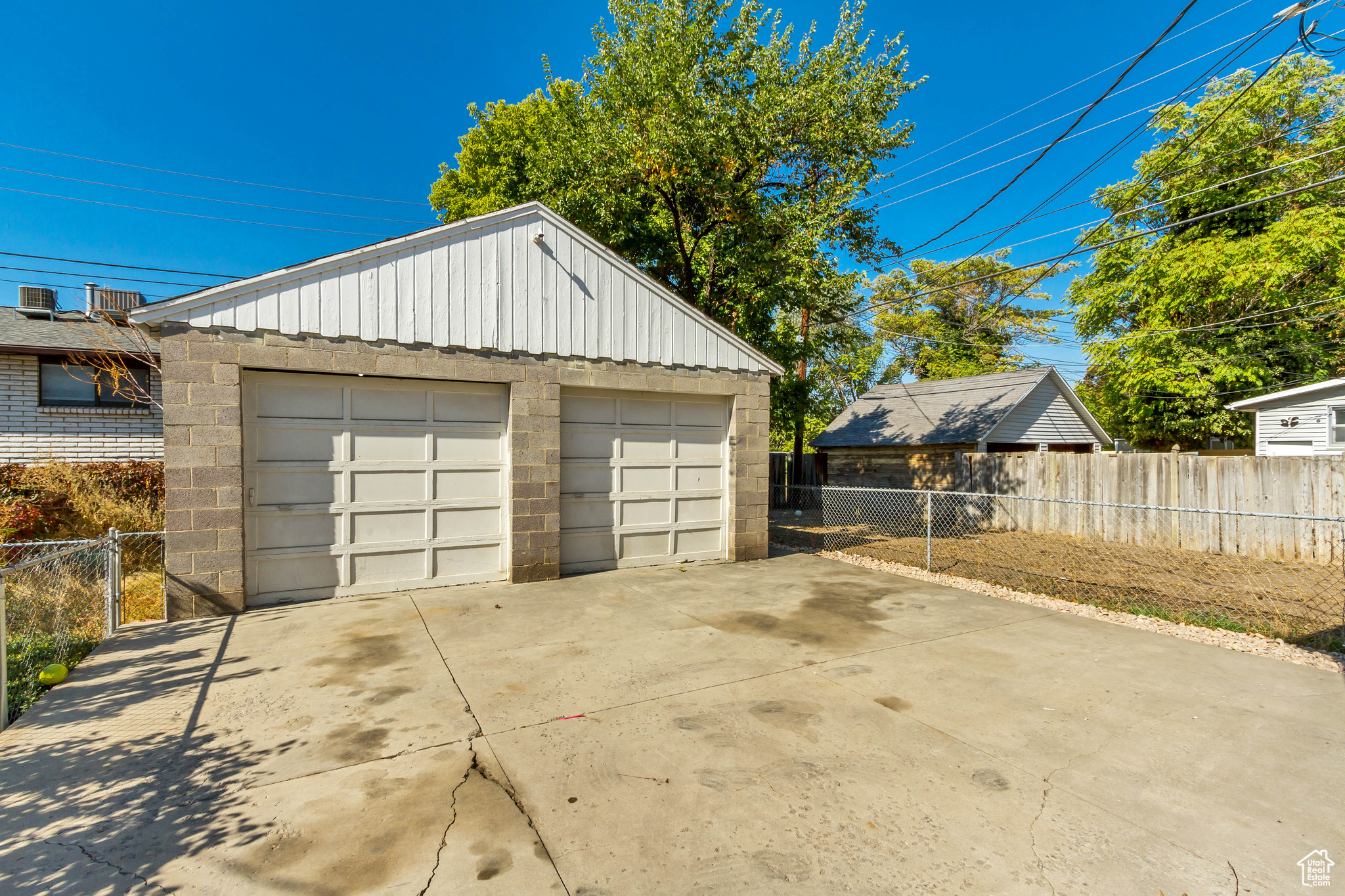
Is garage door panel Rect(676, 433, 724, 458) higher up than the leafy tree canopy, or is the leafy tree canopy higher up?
the leafy tree canopy

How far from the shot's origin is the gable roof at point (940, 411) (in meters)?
17.3

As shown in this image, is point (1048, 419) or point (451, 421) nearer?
point (451, 421)

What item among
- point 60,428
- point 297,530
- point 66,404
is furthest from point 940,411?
point 60,428

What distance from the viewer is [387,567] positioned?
6957 millimetres

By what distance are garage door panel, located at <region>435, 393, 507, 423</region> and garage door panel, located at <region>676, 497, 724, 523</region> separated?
3.00m

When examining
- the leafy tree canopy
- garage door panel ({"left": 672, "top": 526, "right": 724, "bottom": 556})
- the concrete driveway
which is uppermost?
the leafy tree canopy

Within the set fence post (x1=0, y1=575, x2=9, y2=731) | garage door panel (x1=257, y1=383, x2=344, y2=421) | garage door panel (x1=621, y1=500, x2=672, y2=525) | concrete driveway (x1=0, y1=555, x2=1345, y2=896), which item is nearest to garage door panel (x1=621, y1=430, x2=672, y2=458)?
garage door panel (x1=621, y1=500, x2=672, y2=525)

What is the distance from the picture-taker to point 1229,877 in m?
2.38

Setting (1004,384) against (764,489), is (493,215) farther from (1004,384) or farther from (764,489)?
(1004,384)

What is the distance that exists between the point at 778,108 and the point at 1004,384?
12.2 metres

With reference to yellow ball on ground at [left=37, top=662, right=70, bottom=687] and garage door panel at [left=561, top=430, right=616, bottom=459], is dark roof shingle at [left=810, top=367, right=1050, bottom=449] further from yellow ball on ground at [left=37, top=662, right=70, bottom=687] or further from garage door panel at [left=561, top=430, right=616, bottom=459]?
yellow ball on ground at [left=37, top=662, right=70, bottom=687]

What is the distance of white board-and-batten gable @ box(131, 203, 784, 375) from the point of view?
20.3 ft

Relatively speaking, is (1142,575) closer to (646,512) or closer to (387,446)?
(646,512)

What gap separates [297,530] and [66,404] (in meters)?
8.98
